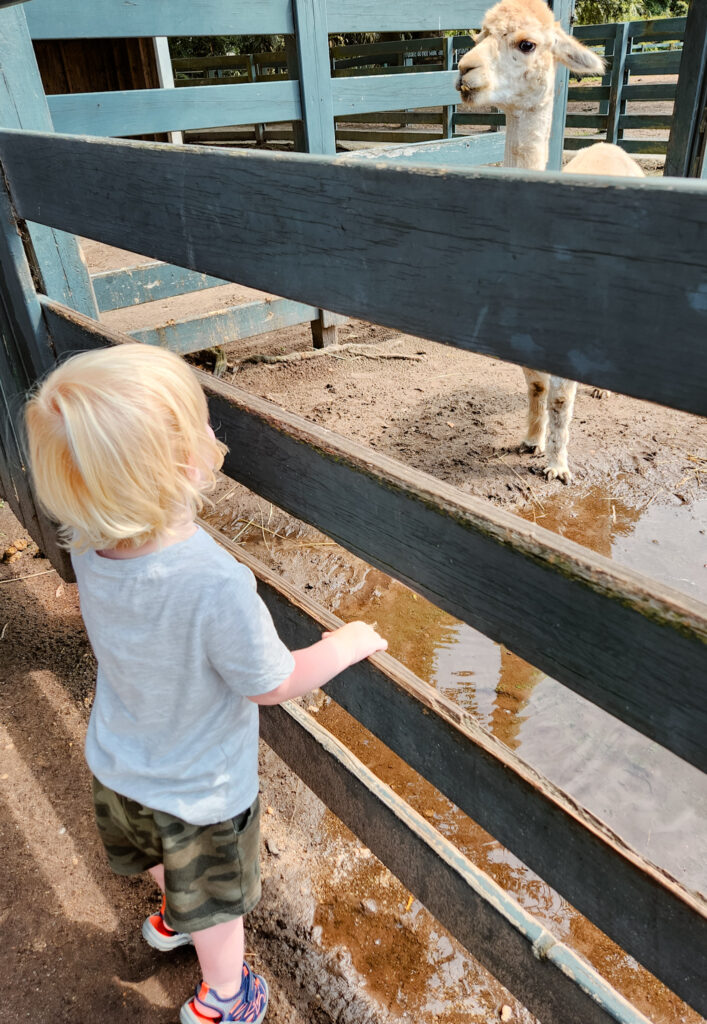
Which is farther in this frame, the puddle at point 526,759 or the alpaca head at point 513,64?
the alpaca head at point 513,64

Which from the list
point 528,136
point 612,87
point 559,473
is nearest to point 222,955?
point 559,473

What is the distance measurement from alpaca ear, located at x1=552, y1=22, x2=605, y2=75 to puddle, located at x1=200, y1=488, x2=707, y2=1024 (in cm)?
254

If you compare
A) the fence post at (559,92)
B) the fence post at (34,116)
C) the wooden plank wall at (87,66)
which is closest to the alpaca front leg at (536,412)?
the fence post at (34,116)

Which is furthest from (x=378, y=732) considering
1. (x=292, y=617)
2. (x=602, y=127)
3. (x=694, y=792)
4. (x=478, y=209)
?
(x=602, y=127)

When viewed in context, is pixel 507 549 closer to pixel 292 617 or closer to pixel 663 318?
pixel 663 318

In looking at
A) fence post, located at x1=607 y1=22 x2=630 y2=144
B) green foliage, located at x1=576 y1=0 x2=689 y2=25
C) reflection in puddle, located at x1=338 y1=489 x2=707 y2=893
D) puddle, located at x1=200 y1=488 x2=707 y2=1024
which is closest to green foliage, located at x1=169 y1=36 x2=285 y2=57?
green foliage, located at x1=576 y1=0 x2=689 y2=25

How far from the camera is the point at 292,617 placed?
1.75m

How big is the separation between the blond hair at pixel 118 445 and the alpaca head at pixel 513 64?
3.40m

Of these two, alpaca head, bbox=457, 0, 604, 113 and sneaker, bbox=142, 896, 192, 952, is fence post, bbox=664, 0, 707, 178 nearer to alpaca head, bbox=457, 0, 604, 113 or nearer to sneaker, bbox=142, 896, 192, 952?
alpaca head, bbox=457, 0, 604, 113

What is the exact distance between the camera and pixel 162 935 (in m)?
1.81

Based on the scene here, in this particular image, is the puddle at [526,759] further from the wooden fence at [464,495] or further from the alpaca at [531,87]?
the alpaca at [531,87]

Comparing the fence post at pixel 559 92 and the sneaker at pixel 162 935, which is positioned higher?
the fence post at pixel 559 92

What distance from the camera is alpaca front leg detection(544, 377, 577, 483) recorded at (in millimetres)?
3830

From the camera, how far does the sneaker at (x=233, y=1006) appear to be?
162 cm
